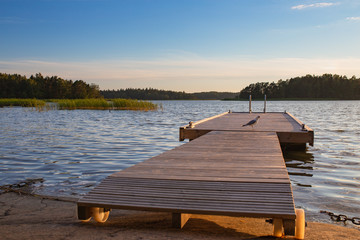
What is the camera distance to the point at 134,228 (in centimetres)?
338

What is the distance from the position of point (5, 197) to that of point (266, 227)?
4145 mm

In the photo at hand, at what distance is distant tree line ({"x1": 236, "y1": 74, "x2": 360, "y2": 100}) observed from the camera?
103m

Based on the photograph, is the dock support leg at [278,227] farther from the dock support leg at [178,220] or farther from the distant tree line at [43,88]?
the distant tree line at [43,88]

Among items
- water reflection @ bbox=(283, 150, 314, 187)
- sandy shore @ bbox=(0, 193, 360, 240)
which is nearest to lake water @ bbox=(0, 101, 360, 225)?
water reflection @ bbox=(283, 150, 314, 187)

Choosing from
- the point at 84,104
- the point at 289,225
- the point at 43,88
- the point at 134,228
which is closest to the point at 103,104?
the point at 84,104

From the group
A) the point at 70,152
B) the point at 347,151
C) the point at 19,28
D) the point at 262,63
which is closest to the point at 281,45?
the point at 262,63

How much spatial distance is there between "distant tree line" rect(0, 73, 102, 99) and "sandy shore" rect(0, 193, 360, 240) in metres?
80.0

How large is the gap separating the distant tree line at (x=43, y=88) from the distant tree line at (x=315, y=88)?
201 ft

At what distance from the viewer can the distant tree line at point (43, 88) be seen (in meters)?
76.2

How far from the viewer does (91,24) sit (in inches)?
892

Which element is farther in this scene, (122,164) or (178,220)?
(122,164)

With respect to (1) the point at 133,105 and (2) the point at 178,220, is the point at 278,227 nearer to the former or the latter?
(2) the point at 178,220

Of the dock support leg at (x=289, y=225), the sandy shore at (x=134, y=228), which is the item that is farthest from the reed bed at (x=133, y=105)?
the dock support leg at (x=289, y=225)

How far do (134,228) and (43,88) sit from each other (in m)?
86.6
